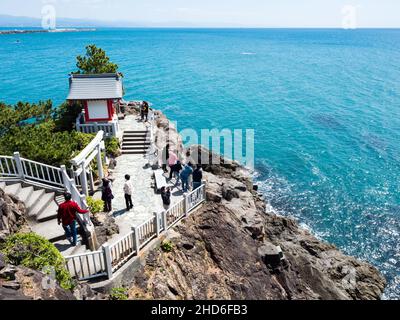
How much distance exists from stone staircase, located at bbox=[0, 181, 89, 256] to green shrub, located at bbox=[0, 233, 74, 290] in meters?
2.20

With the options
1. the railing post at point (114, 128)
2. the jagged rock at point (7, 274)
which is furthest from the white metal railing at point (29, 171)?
the jagged rock at point (7, 274)

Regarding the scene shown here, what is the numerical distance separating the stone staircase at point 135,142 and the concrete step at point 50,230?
989 cm

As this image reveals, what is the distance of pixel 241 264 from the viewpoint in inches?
631

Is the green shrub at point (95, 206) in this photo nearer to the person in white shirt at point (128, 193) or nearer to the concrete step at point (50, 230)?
the person in white shirt at point (128, 193)

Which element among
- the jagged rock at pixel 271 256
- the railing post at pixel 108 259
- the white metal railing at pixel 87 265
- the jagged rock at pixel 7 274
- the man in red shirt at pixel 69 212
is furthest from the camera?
the jagged rock at pixel 271 256

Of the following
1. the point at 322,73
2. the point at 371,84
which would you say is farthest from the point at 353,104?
the point at 322,73

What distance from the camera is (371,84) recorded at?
70.8 m

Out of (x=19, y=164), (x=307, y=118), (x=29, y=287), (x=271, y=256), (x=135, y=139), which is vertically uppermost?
(x=19, y=164)

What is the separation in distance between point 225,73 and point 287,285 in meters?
73.4

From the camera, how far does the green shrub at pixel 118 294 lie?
1184 centimetres

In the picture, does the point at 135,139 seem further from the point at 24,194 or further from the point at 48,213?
the point at 48,213

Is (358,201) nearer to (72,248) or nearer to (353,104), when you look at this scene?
(72,248)

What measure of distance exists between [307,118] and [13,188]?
45.3m

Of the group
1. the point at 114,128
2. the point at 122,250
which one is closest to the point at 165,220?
the point at 122,250
